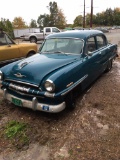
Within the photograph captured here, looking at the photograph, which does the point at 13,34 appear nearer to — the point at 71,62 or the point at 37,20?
the point at 71,62

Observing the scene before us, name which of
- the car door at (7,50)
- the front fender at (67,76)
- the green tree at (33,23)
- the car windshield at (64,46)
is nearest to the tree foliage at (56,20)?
the green tree at (33,23)

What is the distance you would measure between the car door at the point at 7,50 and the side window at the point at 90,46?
3428mm

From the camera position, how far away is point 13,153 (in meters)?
3.15

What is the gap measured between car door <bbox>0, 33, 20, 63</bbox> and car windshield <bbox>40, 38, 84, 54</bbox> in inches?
93.5

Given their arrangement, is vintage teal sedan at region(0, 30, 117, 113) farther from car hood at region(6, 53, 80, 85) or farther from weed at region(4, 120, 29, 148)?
weed at region(4, 120, 29, 148)

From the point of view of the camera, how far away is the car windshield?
505 cm

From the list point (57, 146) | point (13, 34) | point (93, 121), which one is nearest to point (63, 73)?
point (93, 121)

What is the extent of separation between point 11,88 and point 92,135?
196 centimetres

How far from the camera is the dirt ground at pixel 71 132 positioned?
3086 mm

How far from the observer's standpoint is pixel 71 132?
11.9ft

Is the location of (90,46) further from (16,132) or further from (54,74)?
(16,132)

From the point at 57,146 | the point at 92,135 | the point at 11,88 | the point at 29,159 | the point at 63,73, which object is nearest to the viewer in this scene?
the point at 29,159

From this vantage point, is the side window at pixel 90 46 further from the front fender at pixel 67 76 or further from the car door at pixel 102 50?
the front fender at pixel 67 76

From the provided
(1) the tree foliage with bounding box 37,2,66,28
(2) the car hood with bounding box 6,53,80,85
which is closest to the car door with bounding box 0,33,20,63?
(2) the car hood with bounding box 6,53,80,85
